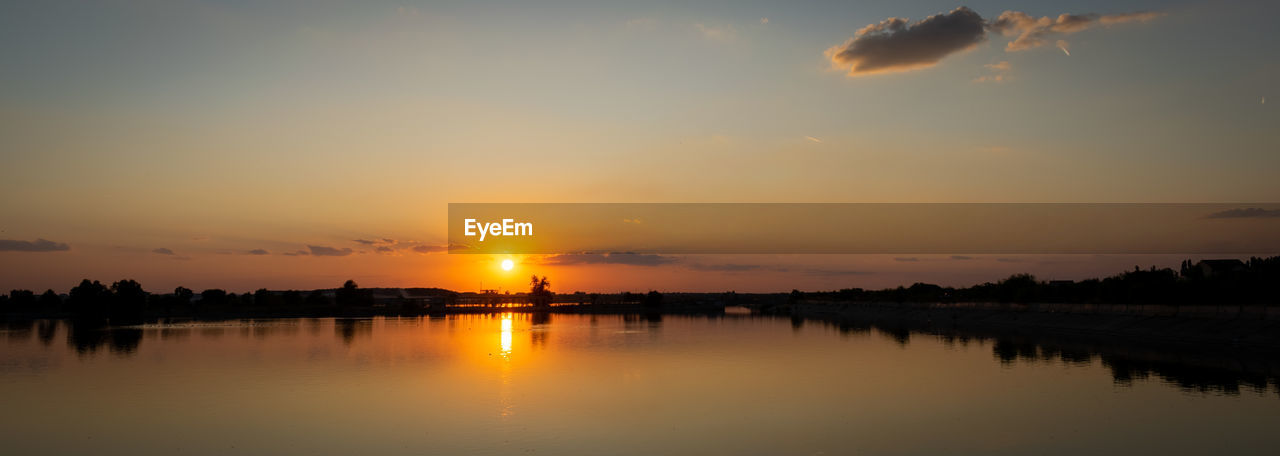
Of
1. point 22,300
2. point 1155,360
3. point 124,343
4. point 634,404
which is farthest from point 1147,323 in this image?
point 22,300

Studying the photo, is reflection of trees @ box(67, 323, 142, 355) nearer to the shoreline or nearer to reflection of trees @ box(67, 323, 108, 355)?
reflection of trees @ box(67, 323, 108, 355)

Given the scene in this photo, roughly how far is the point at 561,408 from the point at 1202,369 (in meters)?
41.0

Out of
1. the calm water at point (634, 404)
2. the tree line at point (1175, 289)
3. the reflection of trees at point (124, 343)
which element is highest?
the tree line at point (1175, 289)

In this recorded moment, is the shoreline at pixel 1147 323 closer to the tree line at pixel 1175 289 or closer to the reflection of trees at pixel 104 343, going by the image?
the tree line at pixel 1175 289

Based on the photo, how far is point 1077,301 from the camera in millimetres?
112000

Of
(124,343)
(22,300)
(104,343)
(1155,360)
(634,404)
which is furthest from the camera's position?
(22,300)

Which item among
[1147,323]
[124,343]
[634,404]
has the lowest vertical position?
[634,404]

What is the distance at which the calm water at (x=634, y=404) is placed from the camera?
29203 mm

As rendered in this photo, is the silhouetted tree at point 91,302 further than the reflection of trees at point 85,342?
Yes

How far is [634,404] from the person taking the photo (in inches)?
1532

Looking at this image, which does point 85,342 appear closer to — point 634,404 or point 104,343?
point 104,343

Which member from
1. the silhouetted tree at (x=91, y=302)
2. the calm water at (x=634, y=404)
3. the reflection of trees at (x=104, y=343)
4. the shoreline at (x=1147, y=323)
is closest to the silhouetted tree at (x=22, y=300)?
the silhouetted tree at (x=91, y=302)

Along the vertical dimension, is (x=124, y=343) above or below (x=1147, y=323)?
below

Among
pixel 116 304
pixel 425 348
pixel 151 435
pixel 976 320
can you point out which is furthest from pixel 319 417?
pixel 116 304
